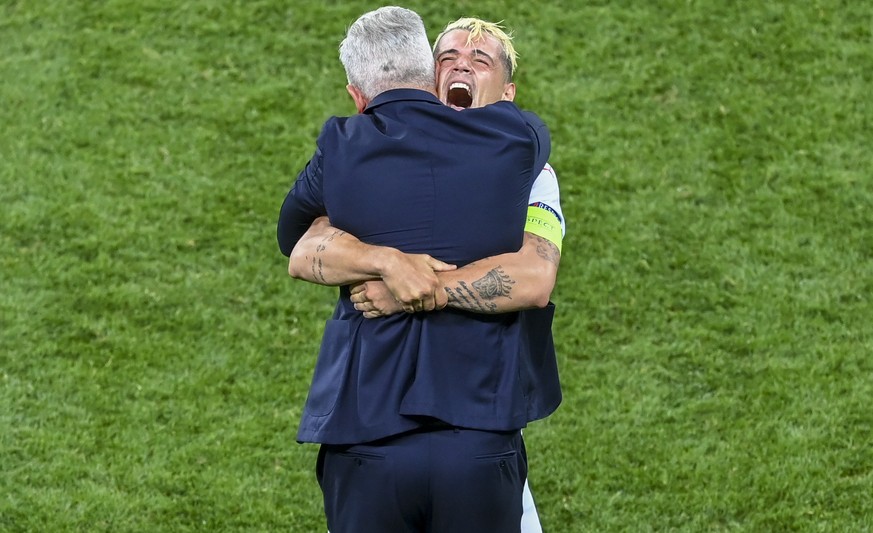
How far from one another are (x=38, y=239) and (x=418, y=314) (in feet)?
16.6

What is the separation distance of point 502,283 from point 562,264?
4.31 meters

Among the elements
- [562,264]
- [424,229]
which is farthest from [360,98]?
[562,264]

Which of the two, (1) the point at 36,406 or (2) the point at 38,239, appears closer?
(1) the point at 36,406

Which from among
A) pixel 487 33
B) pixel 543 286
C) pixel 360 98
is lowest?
pixel 543 286

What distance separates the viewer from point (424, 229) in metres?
3.41

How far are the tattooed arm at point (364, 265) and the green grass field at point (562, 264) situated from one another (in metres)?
2.51

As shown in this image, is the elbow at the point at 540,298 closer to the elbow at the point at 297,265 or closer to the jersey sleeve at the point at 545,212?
the jersey sleeve at the point at 545,212

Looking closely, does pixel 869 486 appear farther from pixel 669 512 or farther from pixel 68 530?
pixel 68 530

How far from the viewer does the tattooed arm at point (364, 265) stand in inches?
132

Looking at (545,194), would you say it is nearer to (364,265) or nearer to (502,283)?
(502,283)

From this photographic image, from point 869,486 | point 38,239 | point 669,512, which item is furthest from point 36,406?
point 869,486

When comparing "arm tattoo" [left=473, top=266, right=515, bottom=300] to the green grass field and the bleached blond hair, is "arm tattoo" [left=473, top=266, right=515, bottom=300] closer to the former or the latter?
the bleached blond hair

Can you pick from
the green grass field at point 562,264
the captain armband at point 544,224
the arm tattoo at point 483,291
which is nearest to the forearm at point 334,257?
the arm tattoo at point 483,291

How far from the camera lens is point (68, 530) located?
18.6ft
